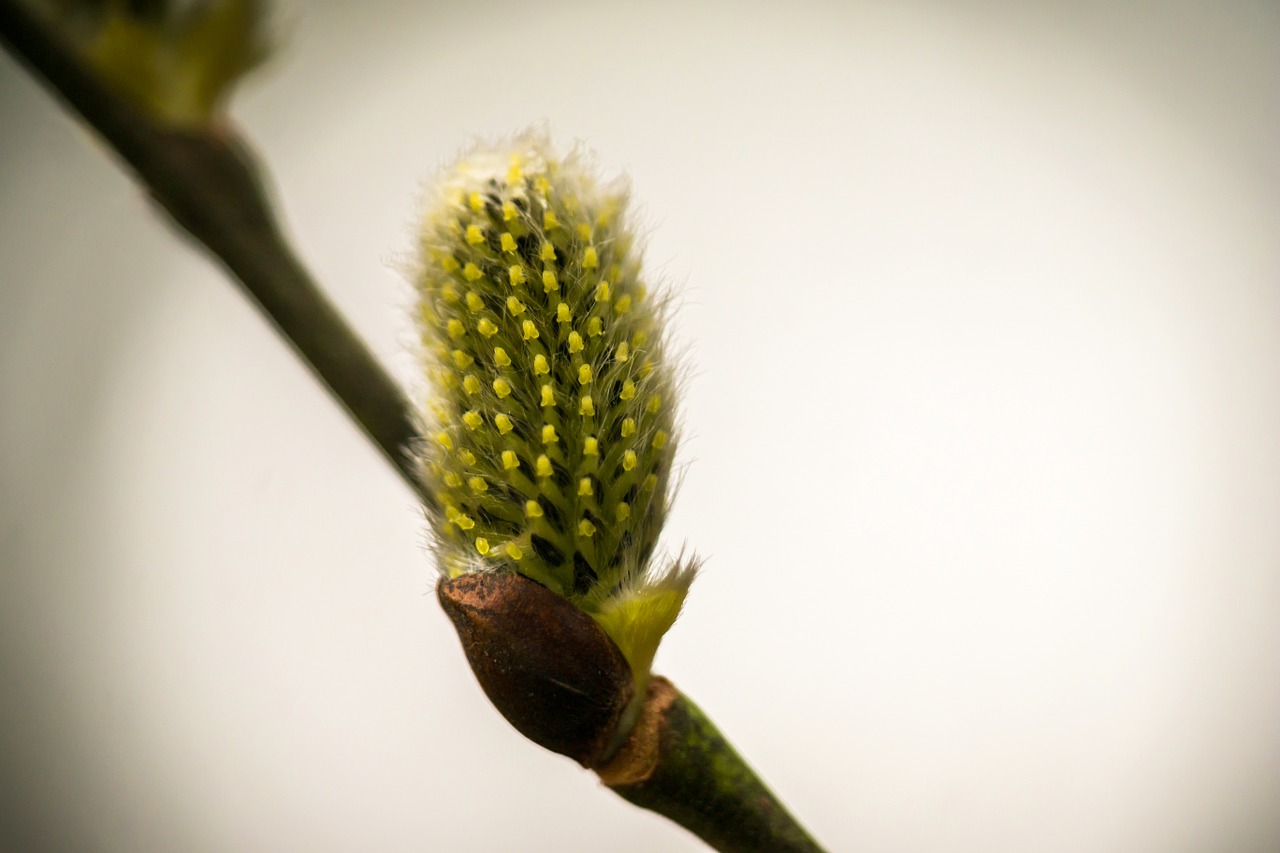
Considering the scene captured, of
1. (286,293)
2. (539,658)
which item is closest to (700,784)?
(539,658)

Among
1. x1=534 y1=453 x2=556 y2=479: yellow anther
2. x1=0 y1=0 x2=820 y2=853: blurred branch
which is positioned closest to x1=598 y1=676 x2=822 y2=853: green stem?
x1=0 y1=0 x2=820 y2=853: blurred branch

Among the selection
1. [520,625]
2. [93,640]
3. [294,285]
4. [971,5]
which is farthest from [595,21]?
[93,640]

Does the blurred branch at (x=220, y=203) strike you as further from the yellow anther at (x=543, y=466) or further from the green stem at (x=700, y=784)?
the green stem at (x=700, y=784)

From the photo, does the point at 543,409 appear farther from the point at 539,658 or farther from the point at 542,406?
the point at 539,658

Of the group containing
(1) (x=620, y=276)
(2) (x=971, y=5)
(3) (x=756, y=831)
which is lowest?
(3) (x=756, y=831)

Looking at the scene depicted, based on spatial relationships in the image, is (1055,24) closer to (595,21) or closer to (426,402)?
(595,21)
